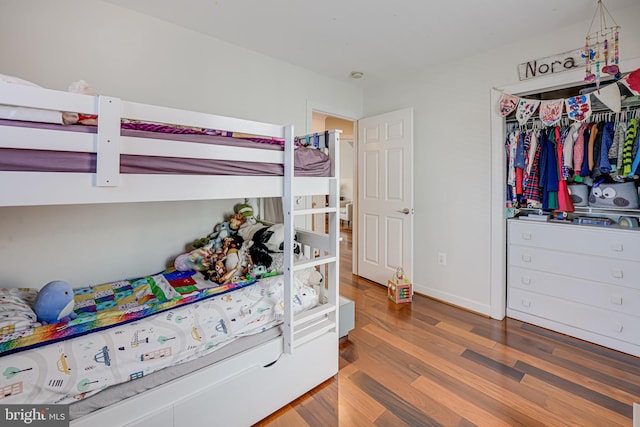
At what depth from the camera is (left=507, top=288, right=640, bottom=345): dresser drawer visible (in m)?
2.04

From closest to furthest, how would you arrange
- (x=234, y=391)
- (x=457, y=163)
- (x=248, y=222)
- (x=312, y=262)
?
(x=234, y=391), (x=312, y=262), (x=248, y=222), (x=457, y=163)

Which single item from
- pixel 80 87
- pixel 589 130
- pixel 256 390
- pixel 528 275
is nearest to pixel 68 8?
pixel 80 87

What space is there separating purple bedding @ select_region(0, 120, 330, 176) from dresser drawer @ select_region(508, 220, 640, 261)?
2.02 metres

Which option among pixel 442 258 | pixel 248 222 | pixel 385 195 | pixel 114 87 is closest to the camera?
pixel 114 87

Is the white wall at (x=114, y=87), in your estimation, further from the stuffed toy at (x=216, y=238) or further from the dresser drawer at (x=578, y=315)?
the dresser drawer at (x=578, y=315)

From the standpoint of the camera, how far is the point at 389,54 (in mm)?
2613

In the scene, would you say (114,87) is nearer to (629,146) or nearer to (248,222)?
(248,222)

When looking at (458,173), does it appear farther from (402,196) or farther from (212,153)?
(212,153)

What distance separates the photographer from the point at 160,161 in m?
1.14

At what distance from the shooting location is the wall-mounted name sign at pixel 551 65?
211 cm

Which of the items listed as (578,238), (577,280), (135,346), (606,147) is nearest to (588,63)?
(606,147)

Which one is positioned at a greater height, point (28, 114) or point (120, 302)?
point (28, 114)

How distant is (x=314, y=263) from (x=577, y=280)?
2.15m

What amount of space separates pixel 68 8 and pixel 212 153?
1566 mm
